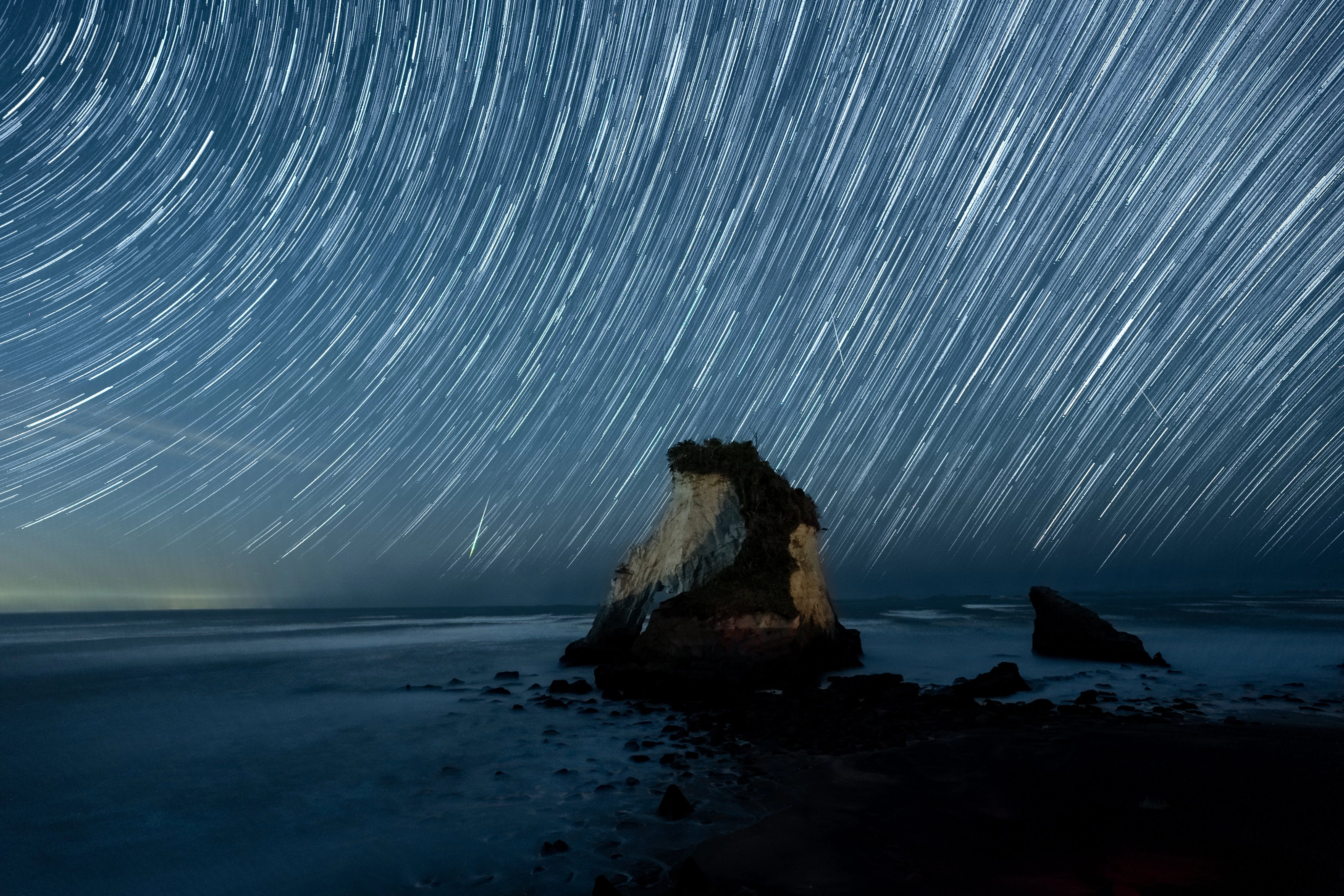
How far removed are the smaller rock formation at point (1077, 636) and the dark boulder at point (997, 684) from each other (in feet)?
26.6

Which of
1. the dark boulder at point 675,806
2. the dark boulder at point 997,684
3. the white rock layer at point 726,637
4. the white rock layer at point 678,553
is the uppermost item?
the white rock layer at point 678,553

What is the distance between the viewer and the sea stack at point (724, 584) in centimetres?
1909

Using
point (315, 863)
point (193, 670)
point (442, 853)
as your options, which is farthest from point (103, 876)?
point (193, 670)

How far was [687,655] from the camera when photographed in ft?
61.8

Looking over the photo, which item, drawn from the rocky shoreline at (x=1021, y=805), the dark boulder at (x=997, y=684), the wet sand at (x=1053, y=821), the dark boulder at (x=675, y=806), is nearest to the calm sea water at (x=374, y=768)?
the dark boulder at (x=675, y=806)

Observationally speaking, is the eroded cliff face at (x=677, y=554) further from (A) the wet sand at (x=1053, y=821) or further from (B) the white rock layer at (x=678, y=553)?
(A) the wet sand at (x=1053, y=821)

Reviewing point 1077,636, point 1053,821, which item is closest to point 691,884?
point 1053,821

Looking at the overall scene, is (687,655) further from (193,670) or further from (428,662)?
(193,670)

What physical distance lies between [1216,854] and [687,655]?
1338cm

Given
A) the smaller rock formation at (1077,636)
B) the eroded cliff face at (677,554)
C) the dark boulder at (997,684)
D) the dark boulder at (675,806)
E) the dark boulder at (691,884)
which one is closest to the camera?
the dark boulder at (691,884)

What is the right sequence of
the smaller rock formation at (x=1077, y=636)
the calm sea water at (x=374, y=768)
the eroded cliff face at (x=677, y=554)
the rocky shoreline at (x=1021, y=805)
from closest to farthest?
1. the rocky shoreline at (x=1021, y=805)
2. the calm sea water at (x=374, y=768)
3. the eroded cliff face at (x=677, y=554)
4. the smaller rock formation at (x=1077, y=636)

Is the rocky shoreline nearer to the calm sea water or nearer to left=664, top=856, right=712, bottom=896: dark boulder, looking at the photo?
left=664, top=856, right=712, bottom=896: dark boulder

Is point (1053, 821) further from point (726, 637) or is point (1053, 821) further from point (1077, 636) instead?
point (1077, 636)

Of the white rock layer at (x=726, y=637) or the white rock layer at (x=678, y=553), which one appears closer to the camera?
the white rock layer at (x=726, y=637)
